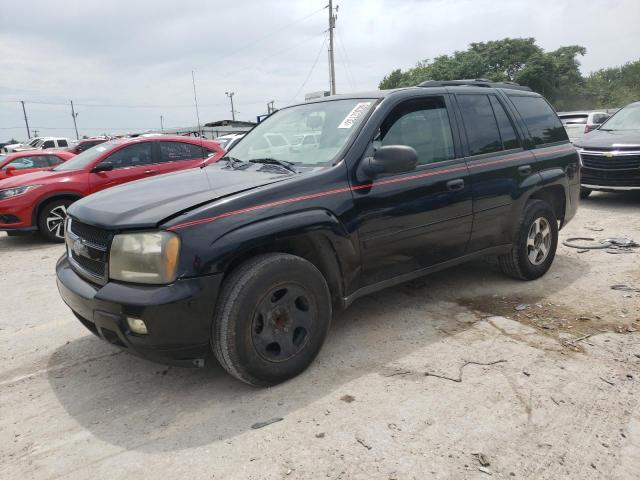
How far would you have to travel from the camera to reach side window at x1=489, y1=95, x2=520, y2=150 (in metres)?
4.23

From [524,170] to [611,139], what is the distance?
217 inches

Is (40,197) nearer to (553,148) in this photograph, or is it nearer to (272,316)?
(272,316)

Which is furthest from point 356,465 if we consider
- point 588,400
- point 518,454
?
point 588,400

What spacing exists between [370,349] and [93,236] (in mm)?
1928

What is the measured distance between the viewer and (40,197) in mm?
7359

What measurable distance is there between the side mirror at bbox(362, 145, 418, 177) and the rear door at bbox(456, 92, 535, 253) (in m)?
0.93

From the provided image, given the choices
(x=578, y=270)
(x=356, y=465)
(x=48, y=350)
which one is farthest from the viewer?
(x=578, y=270)

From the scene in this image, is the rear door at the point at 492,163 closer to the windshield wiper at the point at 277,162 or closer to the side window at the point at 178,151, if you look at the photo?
the windshield wiper at the point at 277,162

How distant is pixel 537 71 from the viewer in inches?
1748

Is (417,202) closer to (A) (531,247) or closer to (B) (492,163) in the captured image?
(B) (492,163)

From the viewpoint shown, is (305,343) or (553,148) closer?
(305,343)

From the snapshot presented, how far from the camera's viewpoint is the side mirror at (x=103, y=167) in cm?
784

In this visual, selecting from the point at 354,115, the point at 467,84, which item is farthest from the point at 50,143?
the point at 354,115

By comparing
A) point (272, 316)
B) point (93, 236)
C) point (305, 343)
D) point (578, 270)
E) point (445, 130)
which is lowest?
point (578, 270)
